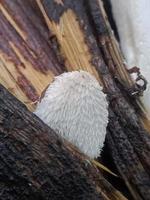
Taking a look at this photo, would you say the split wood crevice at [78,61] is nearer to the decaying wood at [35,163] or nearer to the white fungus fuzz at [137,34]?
the decaying wood at [35,163]

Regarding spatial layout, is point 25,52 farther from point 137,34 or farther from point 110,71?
point 137,34

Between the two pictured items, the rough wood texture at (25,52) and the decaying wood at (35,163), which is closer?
the decaying wood at (35,163)

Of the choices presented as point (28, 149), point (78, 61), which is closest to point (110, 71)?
point (78, 61)

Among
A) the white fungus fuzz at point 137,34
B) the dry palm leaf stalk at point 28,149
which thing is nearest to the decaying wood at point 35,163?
the dry palm leaf stalk at point 28,149

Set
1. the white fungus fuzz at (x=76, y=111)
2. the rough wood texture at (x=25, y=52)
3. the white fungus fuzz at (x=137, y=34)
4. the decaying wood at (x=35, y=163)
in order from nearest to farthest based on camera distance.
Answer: the decaying wood at (x=35, y=163) < the white fungus fuzz at (x=76, y=111) < the rough wood texture at (x=25, y=52) < the white fungus fuzz at (x=137, y=34)

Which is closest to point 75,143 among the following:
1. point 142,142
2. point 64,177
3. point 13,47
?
point 64,177

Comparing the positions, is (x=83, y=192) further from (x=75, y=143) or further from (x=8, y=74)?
(x=8, y=74)
